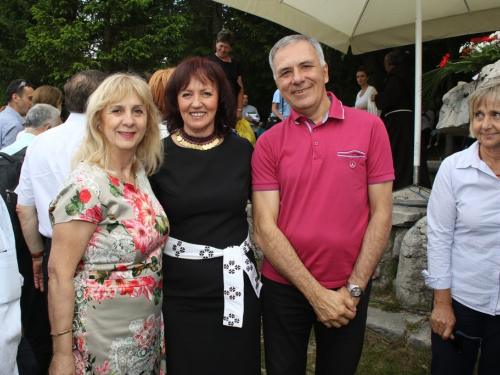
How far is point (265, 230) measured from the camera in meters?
2.20

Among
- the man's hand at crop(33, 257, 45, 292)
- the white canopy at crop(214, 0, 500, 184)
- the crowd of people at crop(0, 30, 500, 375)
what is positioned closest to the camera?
the crowd of people at crop(0, 30, 500, 375)

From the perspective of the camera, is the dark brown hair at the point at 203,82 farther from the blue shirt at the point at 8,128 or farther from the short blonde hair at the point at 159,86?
the blue shirt at the point at 8,128

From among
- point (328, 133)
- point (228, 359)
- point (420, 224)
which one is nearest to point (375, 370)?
point (420, 224)

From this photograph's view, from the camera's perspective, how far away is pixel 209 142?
91.4 inches

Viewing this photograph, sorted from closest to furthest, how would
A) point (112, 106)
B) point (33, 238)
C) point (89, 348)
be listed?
point (89, 348)
point (112, 106)
point (33, 238)

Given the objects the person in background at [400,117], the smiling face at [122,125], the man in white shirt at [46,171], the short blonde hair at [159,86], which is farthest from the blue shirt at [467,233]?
the person in background at [400,117]

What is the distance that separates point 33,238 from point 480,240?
104 inches

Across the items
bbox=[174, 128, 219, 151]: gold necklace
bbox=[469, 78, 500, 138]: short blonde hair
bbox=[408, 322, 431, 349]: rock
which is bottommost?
bbox=[408, 322, 431, 349]: rock

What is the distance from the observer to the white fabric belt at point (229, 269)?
218 cm

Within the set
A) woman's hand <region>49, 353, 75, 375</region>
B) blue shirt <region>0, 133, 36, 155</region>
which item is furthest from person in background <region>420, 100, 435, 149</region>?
woman's hand <region>49, 353, 75, 375</region>

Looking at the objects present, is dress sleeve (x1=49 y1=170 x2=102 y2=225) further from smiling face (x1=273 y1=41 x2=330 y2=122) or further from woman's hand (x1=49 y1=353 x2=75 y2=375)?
smiling face (x1=273 y1=41 x2=330 y2=122)

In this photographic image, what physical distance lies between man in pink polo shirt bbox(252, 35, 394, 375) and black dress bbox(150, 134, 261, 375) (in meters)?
0.14

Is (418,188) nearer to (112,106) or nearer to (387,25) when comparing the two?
(387,25)

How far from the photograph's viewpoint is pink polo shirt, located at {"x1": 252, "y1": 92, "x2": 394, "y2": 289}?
213 centimetres
